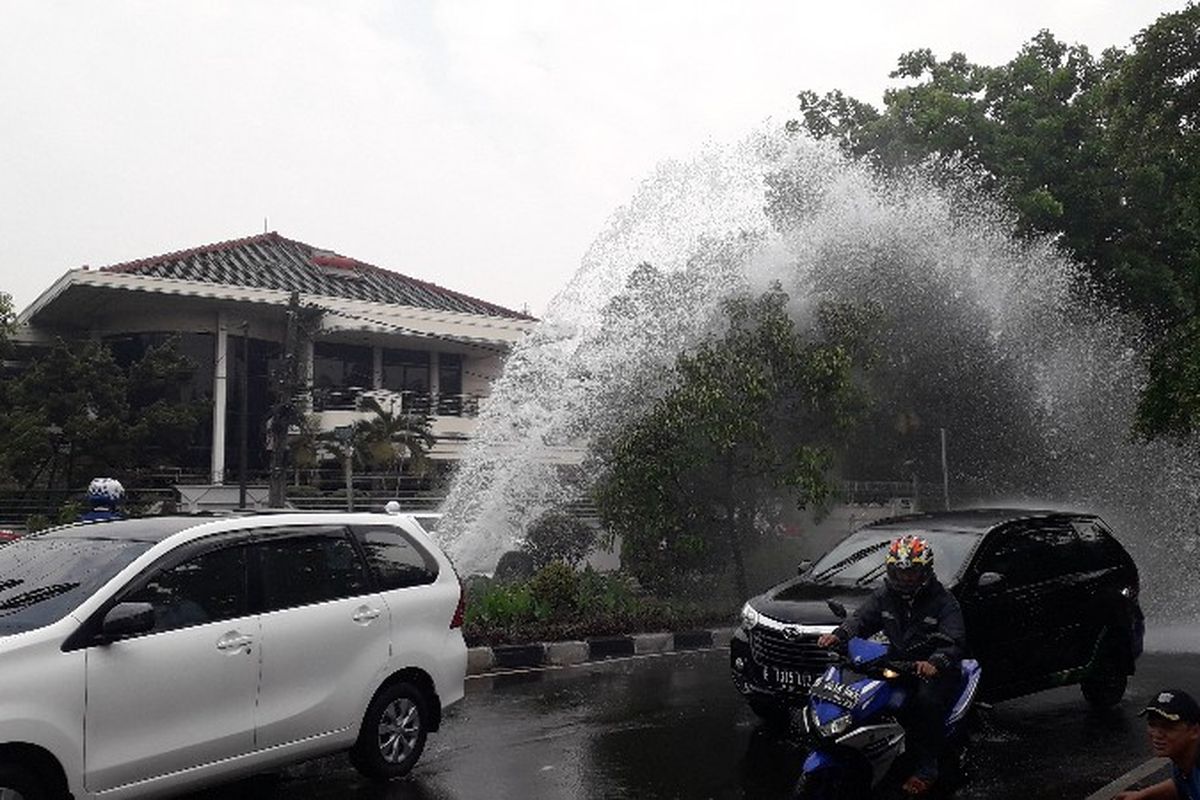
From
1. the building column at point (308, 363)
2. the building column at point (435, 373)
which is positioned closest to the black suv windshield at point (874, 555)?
the building column at point (308, 363)

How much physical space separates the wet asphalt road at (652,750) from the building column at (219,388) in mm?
25647

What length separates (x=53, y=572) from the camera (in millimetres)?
5695

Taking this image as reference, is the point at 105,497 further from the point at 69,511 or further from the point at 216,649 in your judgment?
the point at 69,511

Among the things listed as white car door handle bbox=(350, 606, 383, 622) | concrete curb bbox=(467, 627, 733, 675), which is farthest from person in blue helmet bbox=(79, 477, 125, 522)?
concrete curb bbox=(467, 627, 733, 675)

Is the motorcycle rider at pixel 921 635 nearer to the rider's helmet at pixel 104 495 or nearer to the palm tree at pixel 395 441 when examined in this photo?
the rider's helmet at pixel 104 495

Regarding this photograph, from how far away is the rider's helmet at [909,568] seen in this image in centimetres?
605

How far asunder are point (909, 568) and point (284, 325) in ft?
103

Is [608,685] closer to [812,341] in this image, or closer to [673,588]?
[673,588]

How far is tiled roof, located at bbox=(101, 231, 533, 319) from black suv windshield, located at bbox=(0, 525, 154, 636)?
27444 mm

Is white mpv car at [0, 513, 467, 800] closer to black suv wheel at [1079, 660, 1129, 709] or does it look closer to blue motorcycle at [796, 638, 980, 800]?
blue motorcycle at [796, 638, 980, 800]

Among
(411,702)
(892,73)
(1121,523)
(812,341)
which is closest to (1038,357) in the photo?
(1121,523)

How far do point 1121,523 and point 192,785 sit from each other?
21663mm

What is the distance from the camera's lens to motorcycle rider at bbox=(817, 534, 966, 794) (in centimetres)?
580

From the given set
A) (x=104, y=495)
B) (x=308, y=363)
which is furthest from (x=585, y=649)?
(x=308, y=363)
